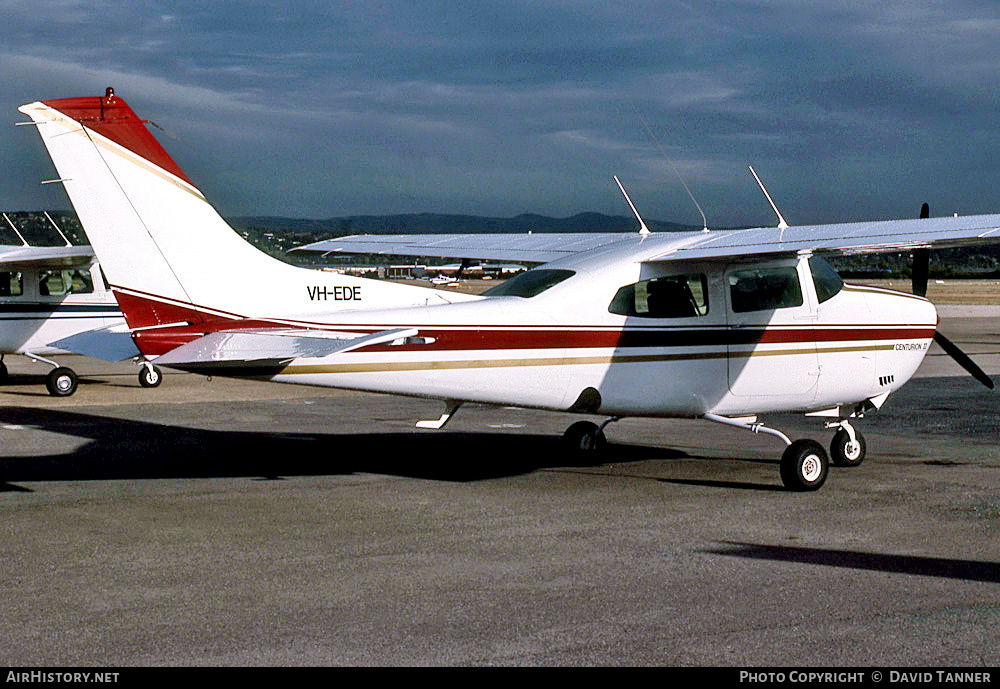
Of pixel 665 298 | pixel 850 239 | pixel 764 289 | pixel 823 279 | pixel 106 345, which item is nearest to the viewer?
pixel 850 239

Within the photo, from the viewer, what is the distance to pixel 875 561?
727 centimetres

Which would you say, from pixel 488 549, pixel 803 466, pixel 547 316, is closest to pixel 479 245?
pixel 547 316

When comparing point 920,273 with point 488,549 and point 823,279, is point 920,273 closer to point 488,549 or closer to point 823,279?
point 823,279

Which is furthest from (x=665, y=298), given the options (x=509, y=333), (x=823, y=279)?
(x=823, y=279)

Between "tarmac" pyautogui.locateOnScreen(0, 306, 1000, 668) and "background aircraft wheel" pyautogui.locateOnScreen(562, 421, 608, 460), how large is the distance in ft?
0.60

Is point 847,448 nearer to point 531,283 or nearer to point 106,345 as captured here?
point 531,283

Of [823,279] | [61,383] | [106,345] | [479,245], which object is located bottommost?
[61,383]

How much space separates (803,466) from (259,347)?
4648 millimetres

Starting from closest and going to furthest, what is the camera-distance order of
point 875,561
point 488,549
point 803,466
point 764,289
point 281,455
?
point 875,561 < point 488,549 < point 803,466 < point 764,289 < point 281,455

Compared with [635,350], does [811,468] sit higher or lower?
lower

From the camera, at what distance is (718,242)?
33.4ft

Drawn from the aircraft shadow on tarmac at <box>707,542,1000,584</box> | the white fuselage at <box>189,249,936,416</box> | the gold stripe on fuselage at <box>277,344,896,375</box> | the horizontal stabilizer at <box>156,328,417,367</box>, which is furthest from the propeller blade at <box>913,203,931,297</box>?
the horizontal stabilizer at <box>156,328,417,367</box>

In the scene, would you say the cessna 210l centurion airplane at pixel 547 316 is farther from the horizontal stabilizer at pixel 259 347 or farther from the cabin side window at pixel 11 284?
the cabin side window at pixel 11 284

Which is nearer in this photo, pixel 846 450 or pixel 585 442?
pixel 846 450
